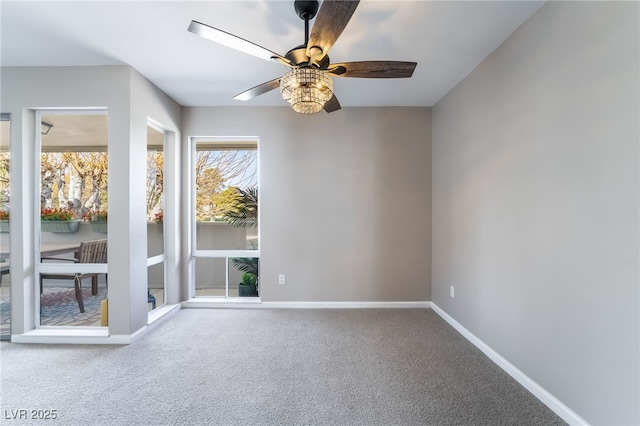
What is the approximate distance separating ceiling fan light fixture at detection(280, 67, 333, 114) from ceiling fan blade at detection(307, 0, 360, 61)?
97 mm

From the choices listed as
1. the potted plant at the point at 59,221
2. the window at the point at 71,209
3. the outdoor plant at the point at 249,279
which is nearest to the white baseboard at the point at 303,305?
the outdoor plant at the point at 249,279

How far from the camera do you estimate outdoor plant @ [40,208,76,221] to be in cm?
267

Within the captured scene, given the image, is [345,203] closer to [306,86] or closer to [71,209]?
[306,86]

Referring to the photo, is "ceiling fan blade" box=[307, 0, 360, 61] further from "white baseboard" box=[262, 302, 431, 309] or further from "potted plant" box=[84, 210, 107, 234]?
"white baseboard" box=[262, 302, 431, 309]

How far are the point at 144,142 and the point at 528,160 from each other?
3316 mm

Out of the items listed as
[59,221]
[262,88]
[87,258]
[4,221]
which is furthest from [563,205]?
[4,221]

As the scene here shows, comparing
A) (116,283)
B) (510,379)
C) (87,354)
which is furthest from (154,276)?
(510,379)

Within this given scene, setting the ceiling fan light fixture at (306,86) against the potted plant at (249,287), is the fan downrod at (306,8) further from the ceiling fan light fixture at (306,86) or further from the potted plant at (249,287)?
the potted plant at (249,287)

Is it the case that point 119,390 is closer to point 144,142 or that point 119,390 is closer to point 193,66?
point 144,142

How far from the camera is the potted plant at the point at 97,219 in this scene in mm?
2666

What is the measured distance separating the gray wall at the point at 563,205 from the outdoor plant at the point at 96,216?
355 cm

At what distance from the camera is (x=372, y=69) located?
177cm

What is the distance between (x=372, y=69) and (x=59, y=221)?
3201mm

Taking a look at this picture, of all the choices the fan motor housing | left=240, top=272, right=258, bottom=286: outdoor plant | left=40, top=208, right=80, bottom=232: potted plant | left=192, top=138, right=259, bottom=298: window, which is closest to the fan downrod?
the fan motor housing
